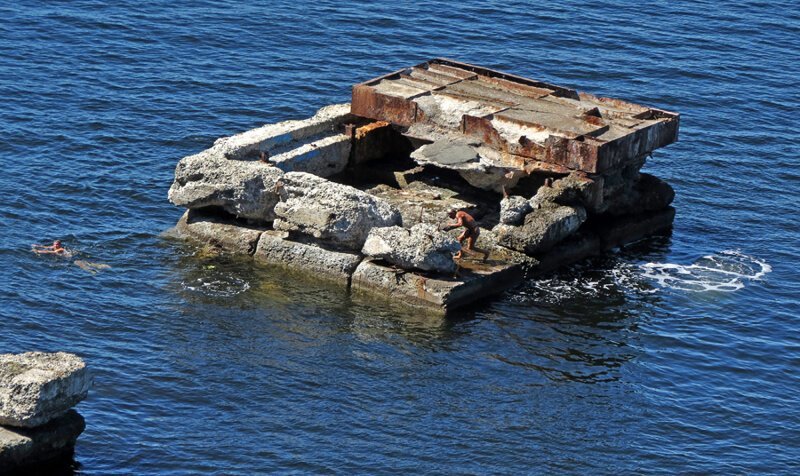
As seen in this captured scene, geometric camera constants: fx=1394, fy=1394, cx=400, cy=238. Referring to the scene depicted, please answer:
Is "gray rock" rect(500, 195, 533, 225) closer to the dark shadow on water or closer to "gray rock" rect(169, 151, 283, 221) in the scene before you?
the dark shadow on water

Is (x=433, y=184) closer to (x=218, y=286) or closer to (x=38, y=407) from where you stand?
(x=218, y=286)

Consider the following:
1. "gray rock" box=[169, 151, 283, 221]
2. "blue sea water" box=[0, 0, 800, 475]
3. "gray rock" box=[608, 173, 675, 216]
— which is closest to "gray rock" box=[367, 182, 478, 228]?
"gray rock" box=[169, 151, 283, 221]

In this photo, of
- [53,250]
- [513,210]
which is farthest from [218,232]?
[513,210]

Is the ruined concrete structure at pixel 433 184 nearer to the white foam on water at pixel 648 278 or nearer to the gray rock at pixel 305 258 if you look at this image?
the gray rock at pixel 305 258

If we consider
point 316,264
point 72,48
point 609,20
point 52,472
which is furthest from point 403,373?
point 609,20

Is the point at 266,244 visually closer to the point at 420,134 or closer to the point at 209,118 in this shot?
the point at 420,134

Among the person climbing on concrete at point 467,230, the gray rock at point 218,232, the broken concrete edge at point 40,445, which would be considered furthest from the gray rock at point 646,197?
the broken concrete edge at point 40,445

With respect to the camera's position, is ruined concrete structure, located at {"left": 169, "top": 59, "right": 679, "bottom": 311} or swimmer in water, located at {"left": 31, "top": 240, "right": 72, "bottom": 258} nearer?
ruined concrete structure, located at {"left": 169, "top": 59, "right": 679, "bottom": 311}
